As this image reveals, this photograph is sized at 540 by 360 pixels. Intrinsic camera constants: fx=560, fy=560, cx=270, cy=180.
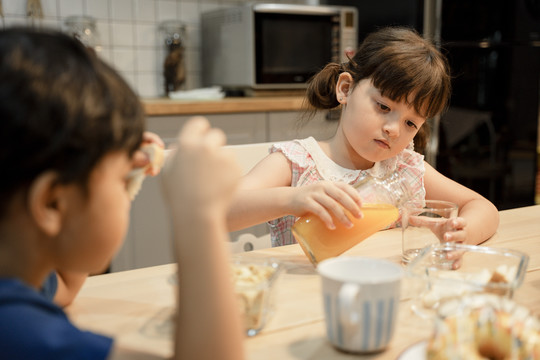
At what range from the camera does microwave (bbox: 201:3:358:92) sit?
251cm

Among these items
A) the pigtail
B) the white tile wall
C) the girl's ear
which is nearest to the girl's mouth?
the girl's ear

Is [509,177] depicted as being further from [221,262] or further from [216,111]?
[221,262]

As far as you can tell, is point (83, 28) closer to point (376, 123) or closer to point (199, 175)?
point (376, 123)

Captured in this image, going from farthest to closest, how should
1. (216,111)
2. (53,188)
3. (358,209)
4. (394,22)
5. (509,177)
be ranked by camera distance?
(509,177) → (394,22) → (216,111) → (358,209) → (53,188)

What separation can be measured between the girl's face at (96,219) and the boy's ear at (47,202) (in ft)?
0.04

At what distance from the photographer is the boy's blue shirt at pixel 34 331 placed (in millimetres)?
469

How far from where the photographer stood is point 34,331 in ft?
1.55

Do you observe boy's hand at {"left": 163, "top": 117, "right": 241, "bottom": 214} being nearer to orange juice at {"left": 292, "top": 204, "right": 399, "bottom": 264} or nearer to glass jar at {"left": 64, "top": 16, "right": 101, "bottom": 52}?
orange juice at {"left": 292, "top": 204, "right": 399, "bottom": 264}

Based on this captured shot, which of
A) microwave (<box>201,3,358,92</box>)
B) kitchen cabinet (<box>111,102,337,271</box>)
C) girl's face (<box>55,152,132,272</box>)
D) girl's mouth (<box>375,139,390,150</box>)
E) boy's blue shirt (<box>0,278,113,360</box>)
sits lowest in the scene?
kitchen cabinet (<box>111,102,337,271</box>)

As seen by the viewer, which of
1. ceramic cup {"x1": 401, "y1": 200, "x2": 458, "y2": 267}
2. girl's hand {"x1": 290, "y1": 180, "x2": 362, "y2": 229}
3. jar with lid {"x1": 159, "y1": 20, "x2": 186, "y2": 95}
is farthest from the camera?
jar with lid {"x1": 159, "y1": 20, "x2": 186, "y2": 95}

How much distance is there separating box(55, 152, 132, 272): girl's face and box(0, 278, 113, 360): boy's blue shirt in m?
0.05

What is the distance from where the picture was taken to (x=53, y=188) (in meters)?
0.48

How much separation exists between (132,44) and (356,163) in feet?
5.82

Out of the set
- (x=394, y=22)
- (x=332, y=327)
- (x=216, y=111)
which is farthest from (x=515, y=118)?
(x=332, y=327)
